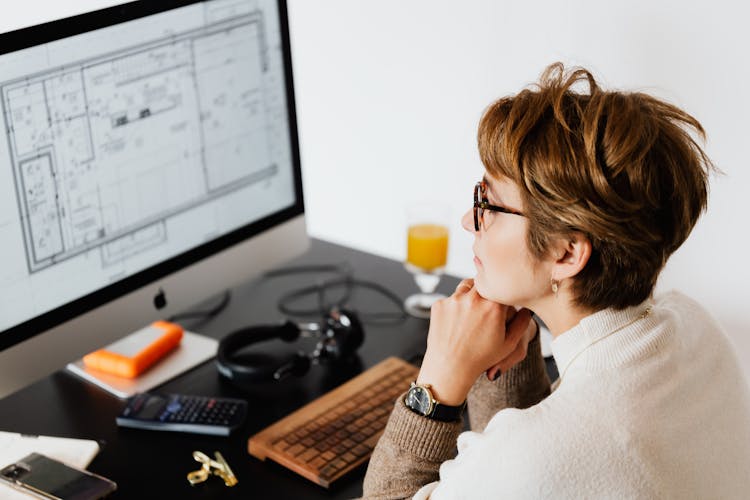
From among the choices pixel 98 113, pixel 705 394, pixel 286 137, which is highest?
pixel 98 113

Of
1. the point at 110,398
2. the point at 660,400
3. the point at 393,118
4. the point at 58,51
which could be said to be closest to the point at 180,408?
the point at 110,398

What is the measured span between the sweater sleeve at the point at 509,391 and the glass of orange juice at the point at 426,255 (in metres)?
0.34

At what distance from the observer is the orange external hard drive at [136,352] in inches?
59.4

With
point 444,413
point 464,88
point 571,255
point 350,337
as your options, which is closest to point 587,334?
point 571,255

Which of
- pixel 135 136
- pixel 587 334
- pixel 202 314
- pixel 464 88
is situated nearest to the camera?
pixel 587 334

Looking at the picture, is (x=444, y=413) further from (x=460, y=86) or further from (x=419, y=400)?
(x=460, y=86)

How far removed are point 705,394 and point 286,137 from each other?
830 millimetres

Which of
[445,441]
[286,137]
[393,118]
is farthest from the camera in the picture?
[393,118]

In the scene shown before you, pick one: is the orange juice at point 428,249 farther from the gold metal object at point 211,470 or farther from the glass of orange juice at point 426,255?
the gold metal object at point 211,470

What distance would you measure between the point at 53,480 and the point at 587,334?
712 millimetres

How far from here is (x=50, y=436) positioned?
1346 mm

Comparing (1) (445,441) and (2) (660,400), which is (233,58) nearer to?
(1) (445,441)

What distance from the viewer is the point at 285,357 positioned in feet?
5.12

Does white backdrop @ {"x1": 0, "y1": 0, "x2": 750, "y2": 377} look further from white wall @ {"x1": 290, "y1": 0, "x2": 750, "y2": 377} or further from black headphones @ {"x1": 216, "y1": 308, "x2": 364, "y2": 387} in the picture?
black headphones @ {"x1": 216, "y1": 308, "x2": 364, "y2": 387}
